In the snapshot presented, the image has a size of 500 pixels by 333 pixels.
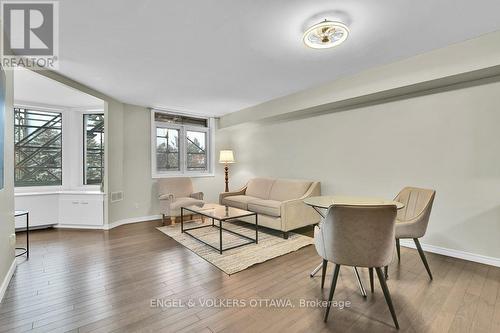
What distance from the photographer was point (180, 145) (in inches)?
216

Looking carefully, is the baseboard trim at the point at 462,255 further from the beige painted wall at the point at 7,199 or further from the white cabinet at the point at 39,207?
the white cabinet at the point at 39,207

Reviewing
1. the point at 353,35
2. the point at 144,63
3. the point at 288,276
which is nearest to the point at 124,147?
the point at 144,63

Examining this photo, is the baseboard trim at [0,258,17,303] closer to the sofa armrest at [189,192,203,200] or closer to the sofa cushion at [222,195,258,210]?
the sofa armrest at [189,192,203,200]

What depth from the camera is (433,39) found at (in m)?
2.32

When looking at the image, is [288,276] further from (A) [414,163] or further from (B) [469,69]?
(B) [469,69]

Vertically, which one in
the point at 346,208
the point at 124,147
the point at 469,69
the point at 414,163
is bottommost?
Answer: the point at 346,208

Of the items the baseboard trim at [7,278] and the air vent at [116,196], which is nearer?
the baseboard trim at [7,278]

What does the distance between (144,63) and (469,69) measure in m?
3.56

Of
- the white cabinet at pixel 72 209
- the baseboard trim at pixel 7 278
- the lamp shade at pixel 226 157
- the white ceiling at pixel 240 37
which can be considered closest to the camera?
the white ceiling at pixel 240 37

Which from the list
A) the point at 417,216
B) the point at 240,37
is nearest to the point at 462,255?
the point at 417,216

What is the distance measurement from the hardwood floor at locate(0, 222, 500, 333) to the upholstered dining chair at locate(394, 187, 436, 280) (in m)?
0.42

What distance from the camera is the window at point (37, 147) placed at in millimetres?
4172

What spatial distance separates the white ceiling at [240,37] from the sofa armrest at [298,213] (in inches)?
71.0

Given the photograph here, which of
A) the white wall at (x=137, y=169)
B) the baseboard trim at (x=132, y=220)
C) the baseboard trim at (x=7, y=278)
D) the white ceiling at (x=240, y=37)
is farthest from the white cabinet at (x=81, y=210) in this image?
the white ceiling at (x=240, y=37)
